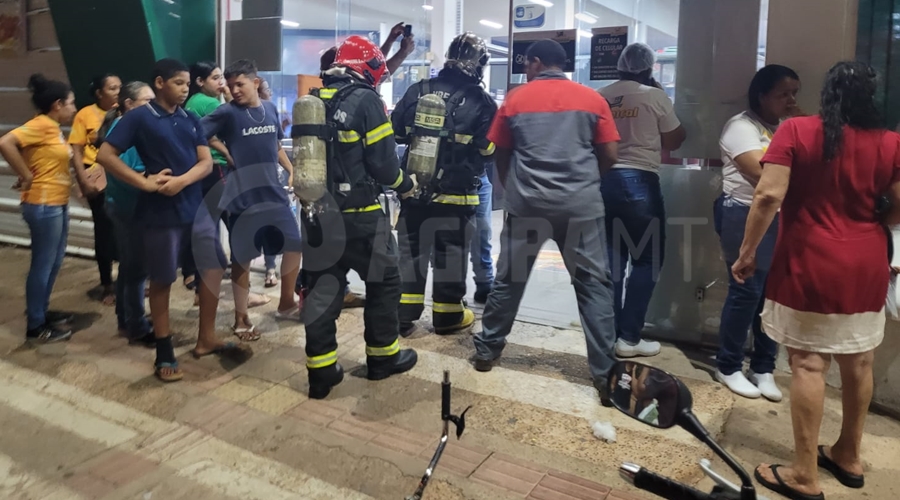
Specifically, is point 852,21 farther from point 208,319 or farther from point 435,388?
point 208,319

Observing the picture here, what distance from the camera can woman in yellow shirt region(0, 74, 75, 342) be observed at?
4.38m

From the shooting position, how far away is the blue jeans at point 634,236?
13.6 feet

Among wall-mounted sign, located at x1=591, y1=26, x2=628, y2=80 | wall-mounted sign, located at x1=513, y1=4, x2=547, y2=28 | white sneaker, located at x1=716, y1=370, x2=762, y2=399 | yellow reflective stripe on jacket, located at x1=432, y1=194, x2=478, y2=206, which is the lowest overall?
white sneaker, located at x1=716, y1=370, x2=762, y2=399

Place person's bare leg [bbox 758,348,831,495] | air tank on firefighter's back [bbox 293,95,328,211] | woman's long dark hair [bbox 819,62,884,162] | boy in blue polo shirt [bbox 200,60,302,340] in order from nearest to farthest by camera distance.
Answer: woman's long dark hair [bbox 819,62,884,162]
person's bare leg [bbox 758,348,831,495]
air tank on firefighter's back [bbox 293,95,328,211]
boy in blue polo shirt [bbox 200,60,302,340]

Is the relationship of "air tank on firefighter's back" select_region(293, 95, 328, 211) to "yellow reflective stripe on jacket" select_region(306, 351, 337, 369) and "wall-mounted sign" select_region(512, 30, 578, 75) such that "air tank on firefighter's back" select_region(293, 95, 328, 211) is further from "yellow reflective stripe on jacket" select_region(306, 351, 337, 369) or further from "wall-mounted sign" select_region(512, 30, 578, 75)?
"wall-mounted sign" select_region(512, 30, 578, 75)

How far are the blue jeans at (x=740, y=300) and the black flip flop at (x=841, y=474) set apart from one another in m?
0.75

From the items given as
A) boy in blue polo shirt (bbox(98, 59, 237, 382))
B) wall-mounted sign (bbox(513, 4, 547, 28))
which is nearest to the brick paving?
boy in blue polo shirt (bbox(98, 59, 237, 382))

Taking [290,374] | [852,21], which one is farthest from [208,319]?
[852,21]

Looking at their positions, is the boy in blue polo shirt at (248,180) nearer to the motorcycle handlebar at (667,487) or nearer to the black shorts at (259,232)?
the black shorts at (259,232)

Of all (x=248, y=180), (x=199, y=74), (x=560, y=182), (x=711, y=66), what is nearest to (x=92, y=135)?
(x=199, y=74)

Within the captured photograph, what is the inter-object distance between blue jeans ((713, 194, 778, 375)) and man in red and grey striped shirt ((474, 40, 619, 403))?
670 millimetres

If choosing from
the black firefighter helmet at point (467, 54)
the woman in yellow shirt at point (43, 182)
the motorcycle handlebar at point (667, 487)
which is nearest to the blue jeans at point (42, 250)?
the woman in yellow shirt at point (43, 182)

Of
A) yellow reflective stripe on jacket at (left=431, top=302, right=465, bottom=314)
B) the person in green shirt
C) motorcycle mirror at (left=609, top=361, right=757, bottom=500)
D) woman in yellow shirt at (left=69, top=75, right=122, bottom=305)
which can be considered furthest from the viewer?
woman in yellow shirt at (left=69, top=75, right=122, bottom=305)

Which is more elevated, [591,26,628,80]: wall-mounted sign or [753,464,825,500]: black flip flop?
[591,26,628,80]: wall-mounted sign
